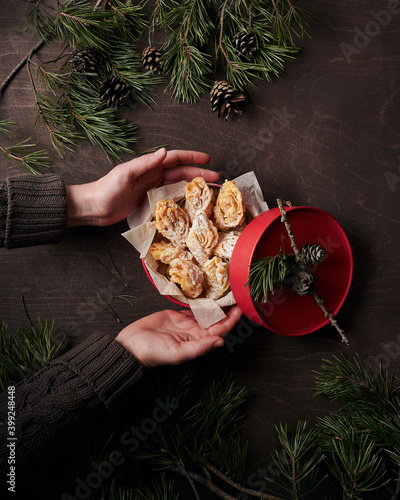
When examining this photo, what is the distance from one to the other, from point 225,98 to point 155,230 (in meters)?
0.37

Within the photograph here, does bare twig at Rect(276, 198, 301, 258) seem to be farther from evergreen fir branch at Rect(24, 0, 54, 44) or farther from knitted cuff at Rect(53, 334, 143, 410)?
evergreen fir branch at Rect(24, 0, 54, 44)

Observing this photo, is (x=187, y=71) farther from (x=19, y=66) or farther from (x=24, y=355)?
(x=24, y=355)

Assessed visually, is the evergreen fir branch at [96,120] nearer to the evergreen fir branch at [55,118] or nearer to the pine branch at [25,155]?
the evergreen fir branch at [55,118]

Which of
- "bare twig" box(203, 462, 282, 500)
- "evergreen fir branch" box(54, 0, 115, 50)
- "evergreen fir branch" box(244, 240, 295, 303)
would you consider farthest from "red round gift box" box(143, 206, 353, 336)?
"evergreen fir branch" box(54, 0, 115, 50)

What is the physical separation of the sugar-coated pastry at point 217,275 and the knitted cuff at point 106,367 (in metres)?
0.24

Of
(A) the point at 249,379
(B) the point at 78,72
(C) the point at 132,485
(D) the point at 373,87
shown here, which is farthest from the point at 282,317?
(B) the point at 78,72

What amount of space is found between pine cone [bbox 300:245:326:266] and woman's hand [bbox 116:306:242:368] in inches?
9.6

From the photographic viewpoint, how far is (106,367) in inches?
31.1

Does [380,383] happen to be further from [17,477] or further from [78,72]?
[78,72]

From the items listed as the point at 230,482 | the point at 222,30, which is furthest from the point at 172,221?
the point at 230,482

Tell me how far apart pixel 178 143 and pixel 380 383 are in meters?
0.79

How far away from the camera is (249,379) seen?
0.93m

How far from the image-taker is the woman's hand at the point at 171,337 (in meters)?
0.78

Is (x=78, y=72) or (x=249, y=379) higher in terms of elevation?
(x=78, y=72)
